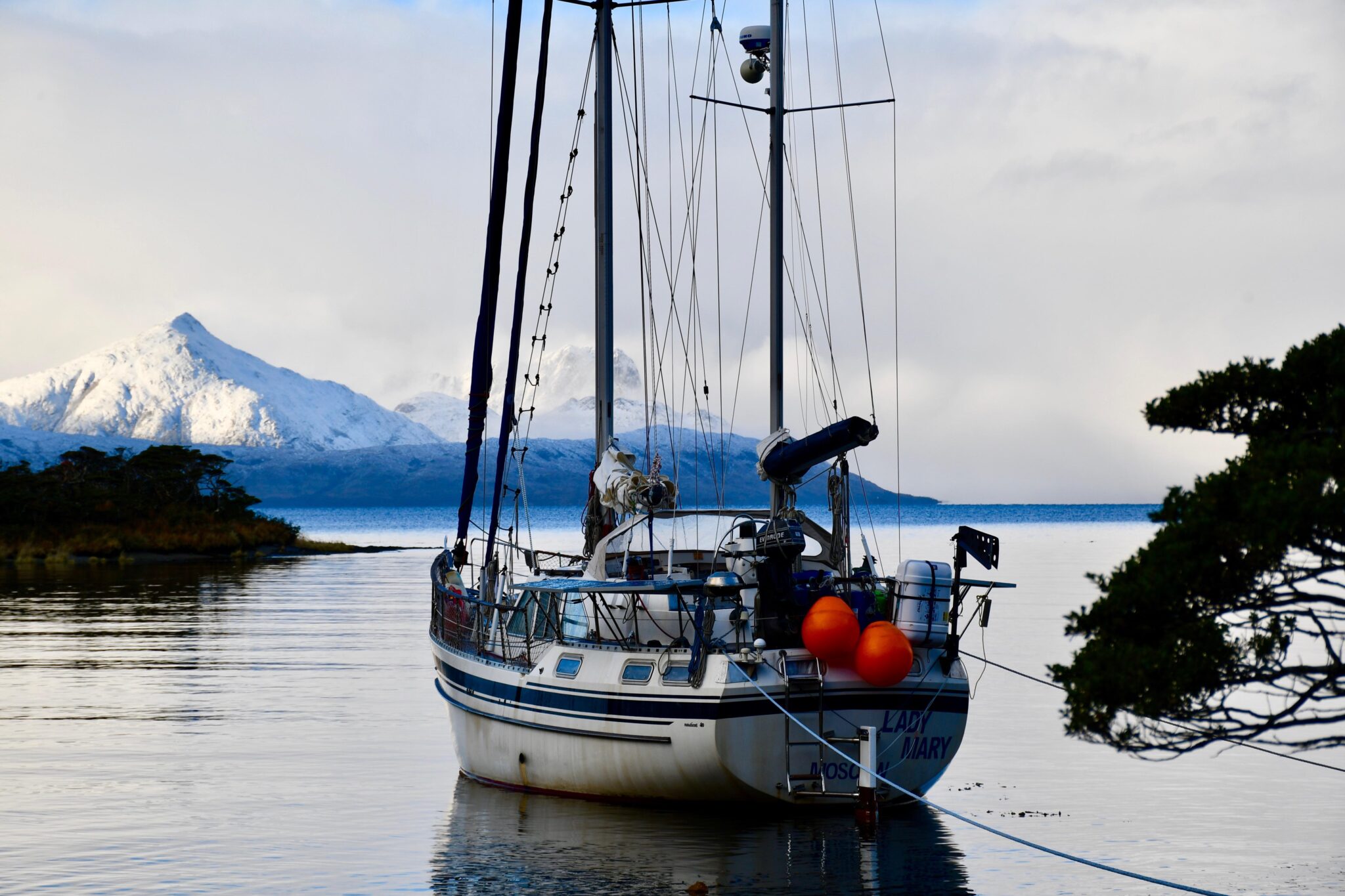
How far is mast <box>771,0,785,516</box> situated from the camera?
2555 cm

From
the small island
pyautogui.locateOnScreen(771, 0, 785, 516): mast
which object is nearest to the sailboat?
pyautogui.locateOnScreen(771, 0, 785, 516): mast

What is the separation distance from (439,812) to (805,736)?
551cm

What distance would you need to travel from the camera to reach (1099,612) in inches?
437

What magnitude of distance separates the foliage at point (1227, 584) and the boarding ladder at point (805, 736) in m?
7.27

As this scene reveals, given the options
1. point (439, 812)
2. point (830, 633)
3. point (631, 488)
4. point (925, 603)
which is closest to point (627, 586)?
point (830, 633)

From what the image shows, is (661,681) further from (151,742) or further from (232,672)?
(232,672)

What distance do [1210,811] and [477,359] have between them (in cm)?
1382

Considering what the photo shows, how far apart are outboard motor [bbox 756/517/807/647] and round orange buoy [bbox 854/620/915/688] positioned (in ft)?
3.46

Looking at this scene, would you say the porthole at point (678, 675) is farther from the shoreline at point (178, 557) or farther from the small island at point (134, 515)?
the small island at point (134, 515)

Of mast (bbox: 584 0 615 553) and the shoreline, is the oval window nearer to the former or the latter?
mast (bbox: 584 0 615 553)

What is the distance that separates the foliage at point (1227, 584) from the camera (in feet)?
33.7

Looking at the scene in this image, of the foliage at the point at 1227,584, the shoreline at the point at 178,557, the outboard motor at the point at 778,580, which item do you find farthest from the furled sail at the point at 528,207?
the shoreline at the point at 178,557

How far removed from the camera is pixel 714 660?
18500 mm

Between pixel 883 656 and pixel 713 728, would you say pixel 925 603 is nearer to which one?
pixel 883 656
